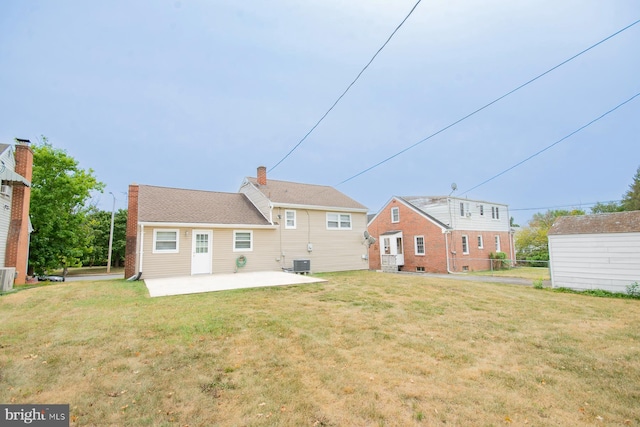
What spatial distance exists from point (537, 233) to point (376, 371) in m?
33.0

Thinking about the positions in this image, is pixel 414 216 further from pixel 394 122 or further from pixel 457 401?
pixel 457 401

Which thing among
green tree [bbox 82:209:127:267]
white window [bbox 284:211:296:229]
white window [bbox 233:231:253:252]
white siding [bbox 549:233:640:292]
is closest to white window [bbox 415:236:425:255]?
white siding [bbox 549:233:640:292]

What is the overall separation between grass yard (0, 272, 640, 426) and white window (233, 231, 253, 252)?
311 inches

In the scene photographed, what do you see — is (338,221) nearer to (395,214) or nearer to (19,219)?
(395,214)

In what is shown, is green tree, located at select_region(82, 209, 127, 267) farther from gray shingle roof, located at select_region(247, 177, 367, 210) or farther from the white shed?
the white shed

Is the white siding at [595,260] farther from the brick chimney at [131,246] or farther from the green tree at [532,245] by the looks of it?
the brick chimney at [131,246]

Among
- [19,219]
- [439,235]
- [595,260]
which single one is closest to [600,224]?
[595,260]

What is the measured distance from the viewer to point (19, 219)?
1336 cm

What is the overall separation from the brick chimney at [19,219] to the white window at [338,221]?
15.4 metres

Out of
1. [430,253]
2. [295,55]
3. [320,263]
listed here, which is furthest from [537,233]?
[295,55]

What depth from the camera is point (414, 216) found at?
23.4m

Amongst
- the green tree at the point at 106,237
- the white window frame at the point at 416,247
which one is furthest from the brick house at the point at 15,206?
the white window frame at the point at 416,247

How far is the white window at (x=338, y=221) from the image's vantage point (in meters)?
18.5

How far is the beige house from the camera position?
45.2 feet
